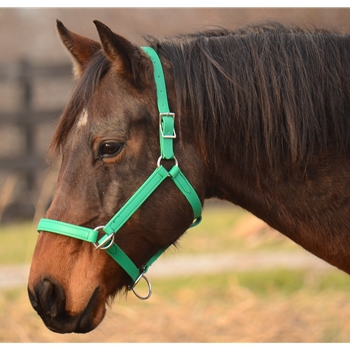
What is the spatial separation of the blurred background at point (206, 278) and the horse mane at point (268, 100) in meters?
0.46

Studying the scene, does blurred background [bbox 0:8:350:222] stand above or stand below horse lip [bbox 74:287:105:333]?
below

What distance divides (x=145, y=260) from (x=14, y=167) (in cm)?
814

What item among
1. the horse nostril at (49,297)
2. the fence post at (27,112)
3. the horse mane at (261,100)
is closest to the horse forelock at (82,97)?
the horse mane at (261,100)

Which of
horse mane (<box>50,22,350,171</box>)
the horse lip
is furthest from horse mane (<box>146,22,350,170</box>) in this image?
the horse lip

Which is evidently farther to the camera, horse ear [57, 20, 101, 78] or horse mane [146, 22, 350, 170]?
horse ear [57, 20, 101, 78]

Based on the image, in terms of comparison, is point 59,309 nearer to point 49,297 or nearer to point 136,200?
point 49,297

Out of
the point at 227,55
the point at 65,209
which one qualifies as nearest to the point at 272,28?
the point at 227,55

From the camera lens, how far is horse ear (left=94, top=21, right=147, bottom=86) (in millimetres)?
2143

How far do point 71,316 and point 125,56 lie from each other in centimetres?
104

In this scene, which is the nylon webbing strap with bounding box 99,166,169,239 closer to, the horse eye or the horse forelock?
the horse eye

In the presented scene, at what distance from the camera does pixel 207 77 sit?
225 cm

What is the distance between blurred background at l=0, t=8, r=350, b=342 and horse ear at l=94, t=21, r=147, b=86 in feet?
2.09

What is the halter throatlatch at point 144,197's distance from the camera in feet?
6.99

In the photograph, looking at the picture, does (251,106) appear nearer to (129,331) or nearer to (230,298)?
(129,331)
